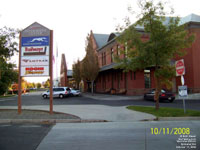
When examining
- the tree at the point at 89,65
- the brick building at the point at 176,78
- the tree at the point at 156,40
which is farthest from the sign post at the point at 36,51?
the tree at the point at 89,65

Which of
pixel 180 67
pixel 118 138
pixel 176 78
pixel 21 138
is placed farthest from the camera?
pixel 176 78

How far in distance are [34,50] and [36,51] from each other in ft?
0.51

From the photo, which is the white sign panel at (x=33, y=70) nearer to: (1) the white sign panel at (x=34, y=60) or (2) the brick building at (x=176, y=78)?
(1) the white sign panel at (x=34, y=60)

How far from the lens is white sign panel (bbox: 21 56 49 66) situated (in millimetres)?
12359

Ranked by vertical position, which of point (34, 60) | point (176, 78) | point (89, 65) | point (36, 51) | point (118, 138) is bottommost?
point (118, 138)

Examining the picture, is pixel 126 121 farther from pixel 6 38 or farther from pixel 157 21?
pixel 6 38

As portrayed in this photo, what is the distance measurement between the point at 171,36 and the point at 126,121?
5.86 metres

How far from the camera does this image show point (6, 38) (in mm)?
14352

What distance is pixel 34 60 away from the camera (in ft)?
40.7

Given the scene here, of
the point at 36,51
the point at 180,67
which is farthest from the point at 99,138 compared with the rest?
the point at 36,51

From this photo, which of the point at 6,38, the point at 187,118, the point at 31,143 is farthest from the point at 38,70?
the point at 187,118

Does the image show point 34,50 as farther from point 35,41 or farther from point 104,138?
point 104,138

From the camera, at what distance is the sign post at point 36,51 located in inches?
486

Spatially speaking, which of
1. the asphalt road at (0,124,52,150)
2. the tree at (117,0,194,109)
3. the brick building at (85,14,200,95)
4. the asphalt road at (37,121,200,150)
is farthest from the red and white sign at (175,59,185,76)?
the brick building at (85,14,200,95)
